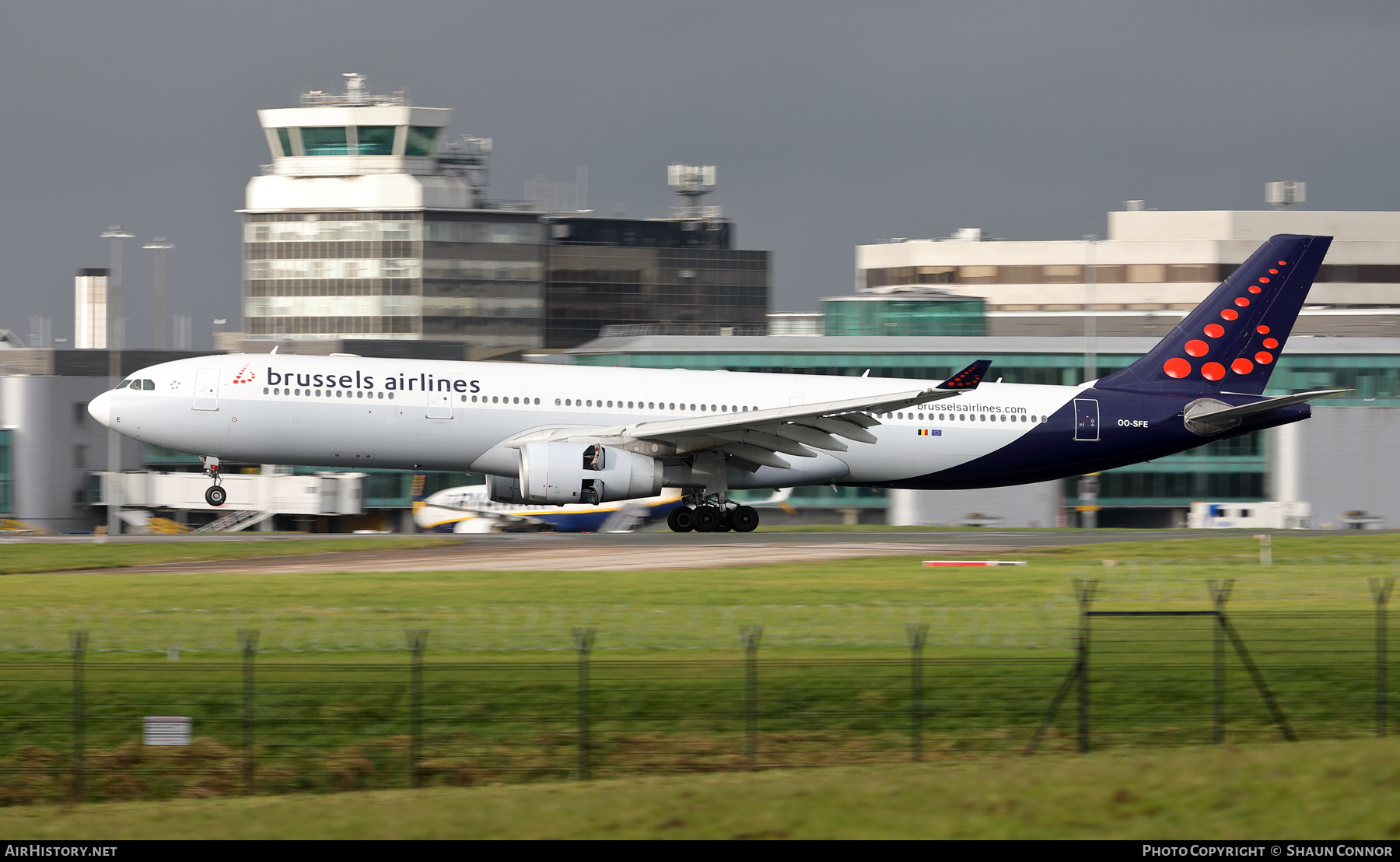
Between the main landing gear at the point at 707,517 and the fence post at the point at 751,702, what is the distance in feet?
80.5

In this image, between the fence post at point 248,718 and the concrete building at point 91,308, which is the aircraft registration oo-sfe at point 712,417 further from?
the concrete building at point 91,308

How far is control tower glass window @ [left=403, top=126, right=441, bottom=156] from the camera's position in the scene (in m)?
150

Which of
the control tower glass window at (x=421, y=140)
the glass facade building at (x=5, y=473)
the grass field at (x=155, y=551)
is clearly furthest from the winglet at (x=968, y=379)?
the control tower glass window at (x=421, y=140)

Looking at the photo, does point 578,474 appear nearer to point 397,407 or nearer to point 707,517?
point 397,407

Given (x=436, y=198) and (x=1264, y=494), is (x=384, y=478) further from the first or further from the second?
(x=436, y=198)

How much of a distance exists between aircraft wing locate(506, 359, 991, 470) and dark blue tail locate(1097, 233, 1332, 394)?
28.4 ft

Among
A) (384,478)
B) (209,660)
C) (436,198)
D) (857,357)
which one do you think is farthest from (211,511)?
(436,198)

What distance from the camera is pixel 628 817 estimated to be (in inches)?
561

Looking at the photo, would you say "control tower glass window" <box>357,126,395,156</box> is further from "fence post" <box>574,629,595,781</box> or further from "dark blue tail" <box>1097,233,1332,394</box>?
"fence post" <box>574,629,595,781</box>

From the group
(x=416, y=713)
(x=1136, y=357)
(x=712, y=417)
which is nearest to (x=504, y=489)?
(x=712, y=417)

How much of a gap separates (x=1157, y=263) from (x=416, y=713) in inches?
4972

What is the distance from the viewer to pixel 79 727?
61.2 ft

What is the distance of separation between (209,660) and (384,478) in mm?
61506

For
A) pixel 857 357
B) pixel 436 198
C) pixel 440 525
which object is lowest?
pixel 440 525
